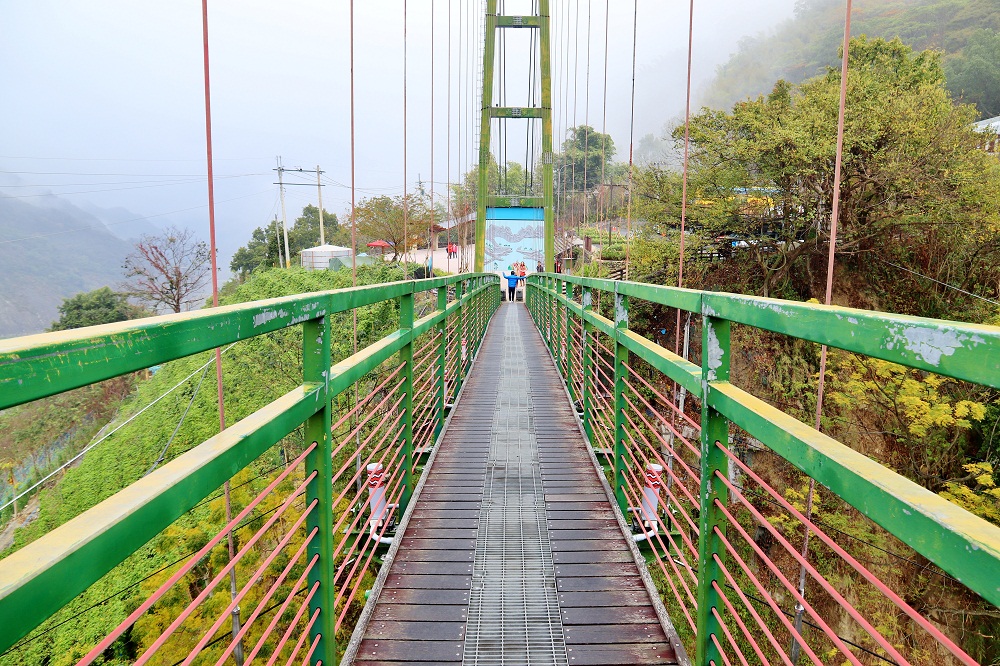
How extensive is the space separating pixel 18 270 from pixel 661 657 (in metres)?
42.5

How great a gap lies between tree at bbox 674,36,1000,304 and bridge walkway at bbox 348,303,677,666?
31.2ft

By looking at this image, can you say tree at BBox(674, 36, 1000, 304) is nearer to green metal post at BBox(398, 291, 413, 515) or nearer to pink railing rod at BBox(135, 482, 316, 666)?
green metal post at BBox(398, 291, 413, 515)

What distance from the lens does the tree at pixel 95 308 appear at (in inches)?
1005

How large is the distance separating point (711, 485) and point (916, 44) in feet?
138

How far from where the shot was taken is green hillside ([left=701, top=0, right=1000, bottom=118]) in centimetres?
2252

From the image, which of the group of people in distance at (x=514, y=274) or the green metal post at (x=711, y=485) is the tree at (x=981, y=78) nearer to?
the group of people in distance at (x=514, y=274)

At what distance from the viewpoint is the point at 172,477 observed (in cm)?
83

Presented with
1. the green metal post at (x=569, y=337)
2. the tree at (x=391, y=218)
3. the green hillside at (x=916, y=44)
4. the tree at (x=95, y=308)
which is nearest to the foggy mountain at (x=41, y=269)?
the tree at (x=95, y=308)

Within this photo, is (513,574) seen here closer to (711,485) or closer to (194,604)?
(711,485)

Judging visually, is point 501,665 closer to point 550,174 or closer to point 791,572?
point 791,572

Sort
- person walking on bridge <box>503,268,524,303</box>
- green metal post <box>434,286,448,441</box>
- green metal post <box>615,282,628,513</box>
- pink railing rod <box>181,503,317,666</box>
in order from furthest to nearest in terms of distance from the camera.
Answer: person walking on bridge <box>503,268,524,303</box>, green metal post <box>434,286,448,441</box>, green metal post <box>615,282,628,513</box>, pink railing rod <box>181,503,317,666</box>

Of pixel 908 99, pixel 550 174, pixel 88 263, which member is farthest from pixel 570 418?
pixel 88 263

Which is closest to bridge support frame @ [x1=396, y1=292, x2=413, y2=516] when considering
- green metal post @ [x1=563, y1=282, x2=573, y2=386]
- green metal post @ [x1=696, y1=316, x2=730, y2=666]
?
green metal post @ [x1=696, y1=316, x2=730, y2=666]

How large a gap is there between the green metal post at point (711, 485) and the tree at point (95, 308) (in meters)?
28.8
